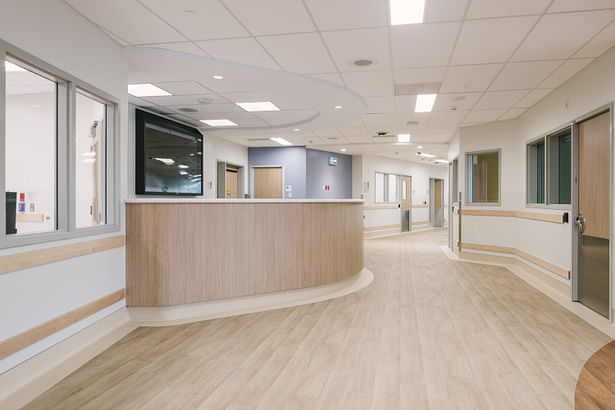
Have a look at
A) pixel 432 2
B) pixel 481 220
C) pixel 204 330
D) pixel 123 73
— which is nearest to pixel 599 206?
pixel 432 2

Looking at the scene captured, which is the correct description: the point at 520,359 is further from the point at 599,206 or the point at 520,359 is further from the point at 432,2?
the point at 432,2

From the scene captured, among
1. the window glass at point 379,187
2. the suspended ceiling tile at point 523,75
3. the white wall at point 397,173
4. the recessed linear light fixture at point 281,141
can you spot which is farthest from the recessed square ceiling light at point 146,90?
the window glass at point 379,187

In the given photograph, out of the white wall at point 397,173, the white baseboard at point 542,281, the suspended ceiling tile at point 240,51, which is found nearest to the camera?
the suspended ceiling tile at point 240,51

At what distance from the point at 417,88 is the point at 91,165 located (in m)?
4.38

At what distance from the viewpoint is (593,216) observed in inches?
176

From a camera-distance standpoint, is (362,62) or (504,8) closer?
(504,8)

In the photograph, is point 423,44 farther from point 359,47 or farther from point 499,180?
point 499,180

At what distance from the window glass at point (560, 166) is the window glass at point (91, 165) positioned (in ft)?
19.0

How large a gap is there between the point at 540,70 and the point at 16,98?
6533 mm

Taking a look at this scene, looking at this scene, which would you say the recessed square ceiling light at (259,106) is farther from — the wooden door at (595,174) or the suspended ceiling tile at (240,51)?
the wooden door at (595,174)

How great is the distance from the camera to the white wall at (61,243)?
2.62 metres

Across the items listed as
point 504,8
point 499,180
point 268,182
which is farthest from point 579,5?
point 268,182

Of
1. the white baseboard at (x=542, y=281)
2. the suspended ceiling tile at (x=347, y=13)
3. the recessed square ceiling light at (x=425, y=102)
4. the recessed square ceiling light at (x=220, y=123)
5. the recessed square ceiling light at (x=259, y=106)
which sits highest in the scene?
the recessed square ceiling light at (x=220, y=123)

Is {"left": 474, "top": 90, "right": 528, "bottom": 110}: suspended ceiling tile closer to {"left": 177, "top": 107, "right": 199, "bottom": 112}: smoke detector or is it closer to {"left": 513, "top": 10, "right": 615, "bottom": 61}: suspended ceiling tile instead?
{"left": 513, "top": 10, "right": 615, "bottom": 61}: suspended ceiling tile
